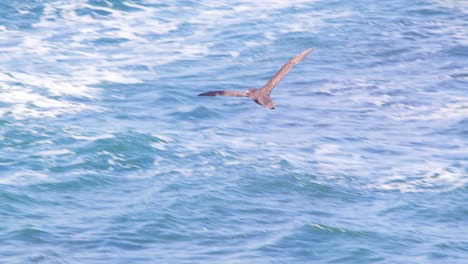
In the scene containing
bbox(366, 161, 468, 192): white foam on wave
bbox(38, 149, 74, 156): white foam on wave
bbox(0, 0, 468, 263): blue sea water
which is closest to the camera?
bbox(0, 0, 468, 263): blue sea water

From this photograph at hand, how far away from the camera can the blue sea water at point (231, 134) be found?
24.2 meters

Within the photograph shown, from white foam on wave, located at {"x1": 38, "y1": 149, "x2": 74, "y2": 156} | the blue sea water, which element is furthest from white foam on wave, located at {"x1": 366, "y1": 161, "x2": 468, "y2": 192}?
white foam on wave, located at {"x1": 38, "y1": 149, "x2": 74, "y2": 156}

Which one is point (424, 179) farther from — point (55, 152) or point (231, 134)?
point (55, 152)

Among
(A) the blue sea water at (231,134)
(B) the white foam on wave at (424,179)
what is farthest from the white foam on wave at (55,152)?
(B) the white foam on wave at (424,179)

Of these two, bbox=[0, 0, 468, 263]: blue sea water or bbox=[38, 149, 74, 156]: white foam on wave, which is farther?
bbox=[38, 149, 74, 156]: white foam on wave

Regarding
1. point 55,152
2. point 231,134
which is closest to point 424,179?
point 231,134

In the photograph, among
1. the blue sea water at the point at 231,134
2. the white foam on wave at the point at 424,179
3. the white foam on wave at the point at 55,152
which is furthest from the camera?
the white foam on wave at the point at 55,152

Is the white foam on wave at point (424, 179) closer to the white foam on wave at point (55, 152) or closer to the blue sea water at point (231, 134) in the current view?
the blue sea water at point (231, 134)

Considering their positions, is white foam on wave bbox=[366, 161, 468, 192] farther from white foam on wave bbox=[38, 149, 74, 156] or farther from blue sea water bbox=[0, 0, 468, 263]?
white foam on wave bbox=[38, 149, 74, 156]

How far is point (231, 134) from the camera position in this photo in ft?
100

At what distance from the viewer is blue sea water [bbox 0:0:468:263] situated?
24.2 meters

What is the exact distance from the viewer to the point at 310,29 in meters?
40.8

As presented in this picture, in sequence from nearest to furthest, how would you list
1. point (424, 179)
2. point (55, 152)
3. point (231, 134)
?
point (424, 179)
point (55, 152)
point (231, 134)

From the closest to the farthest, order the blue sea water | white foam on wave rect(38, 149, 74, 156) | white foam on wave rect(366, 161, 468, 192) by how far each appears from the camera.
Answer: the blue sea water, white foam on wave rect(366, 161, 468, 192), white foam on wave rect(38, 149, 74, 156)
